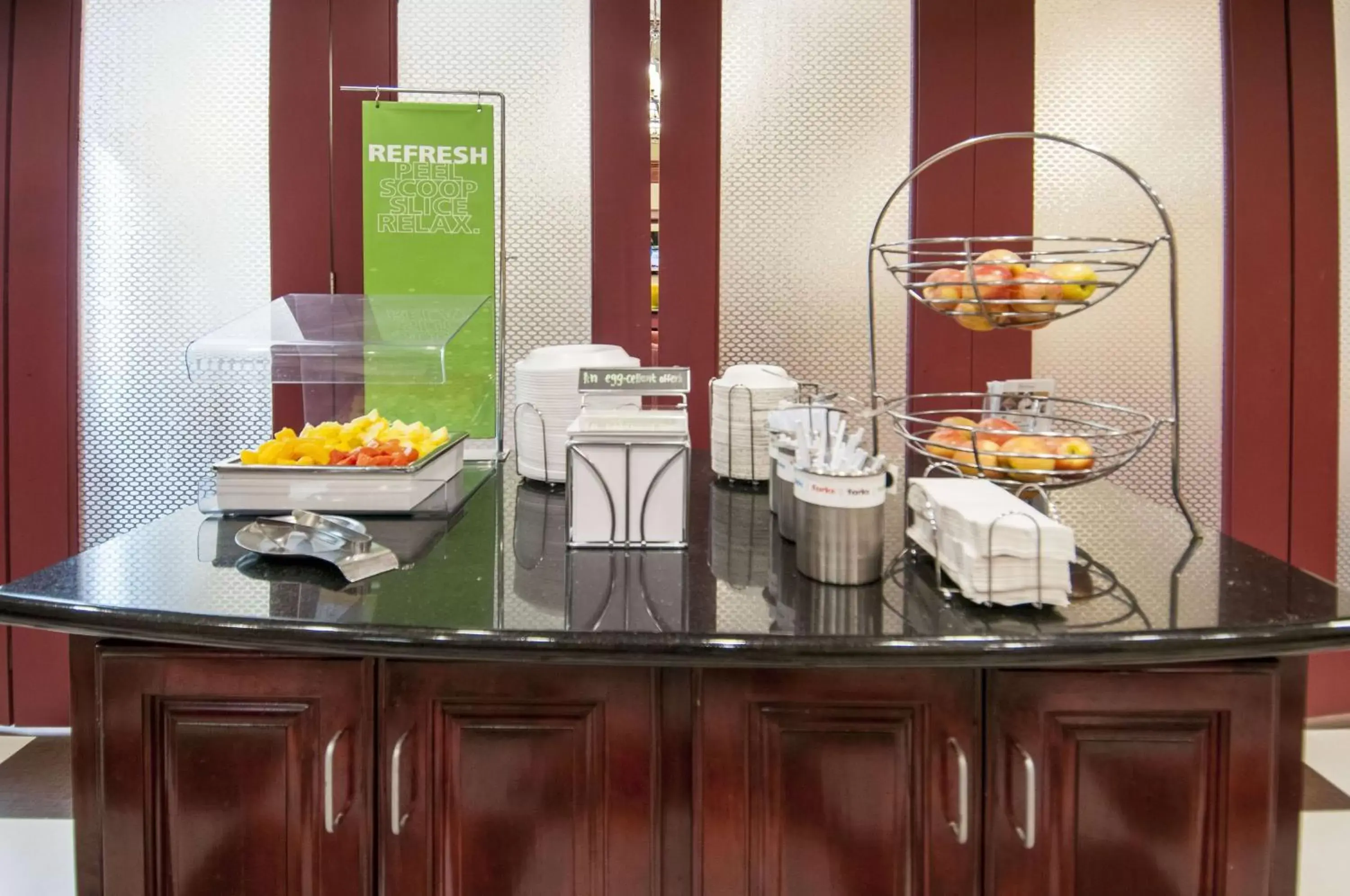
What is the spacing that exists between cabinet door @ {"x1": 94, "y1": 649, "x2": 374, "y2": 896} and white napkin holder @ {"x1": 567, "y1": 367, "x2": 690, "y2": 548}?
1.46ft

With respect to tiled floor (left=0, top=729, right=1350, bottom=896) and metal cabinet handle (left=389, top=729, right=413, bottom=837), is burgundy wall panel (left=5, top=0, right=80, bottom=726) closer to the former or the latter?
tiled floor (left=0, top=729, right=1350, bottom=896)

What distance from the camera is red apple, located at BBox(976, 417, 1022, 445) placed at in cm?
145

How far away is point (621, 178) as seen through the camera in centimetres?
302

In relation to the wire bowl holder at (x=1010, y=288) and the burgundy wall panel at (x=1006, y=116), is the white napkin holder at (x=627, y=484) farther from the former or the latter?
the burgundy wall panel at (x=1006, y=116)

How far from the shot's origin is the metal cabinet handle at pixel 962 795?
1.11 meters

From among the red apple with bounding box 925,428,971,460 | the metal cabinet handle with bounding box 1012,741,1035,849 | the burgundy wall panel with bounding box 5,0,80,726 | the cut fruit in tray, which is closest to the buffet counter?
the metal cabinet handle with bounding box 1012,741,1035,849

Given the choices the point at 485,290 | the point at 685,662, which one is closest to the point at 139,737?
the point at 685,662

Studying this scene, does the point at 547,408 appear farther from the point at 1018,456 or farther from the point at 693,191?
the point at 693,191

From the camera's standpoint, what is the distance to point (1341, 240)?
3006mm

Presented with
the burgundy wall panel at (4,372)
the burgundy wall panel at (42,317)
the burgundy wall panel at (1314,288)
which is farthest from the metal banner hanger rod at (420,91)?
the burgundy wall panel at (1314,288)

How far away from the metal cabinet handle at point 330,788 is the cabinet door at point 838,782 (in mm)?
459

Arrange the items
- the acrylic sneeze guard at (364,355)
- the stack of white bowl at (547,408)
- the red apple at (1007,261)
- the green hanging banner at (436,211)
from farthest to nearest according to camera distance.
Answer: the green hanging banner at (436,211), the stack of white bowl at (547,408), the acrylic sneeze guard at (364,355), the red apple at (1007,261)

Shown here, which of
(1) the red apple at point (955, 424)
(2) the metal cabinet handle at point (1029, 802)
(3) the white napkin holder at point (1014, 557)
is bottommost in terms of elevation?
(2) the metal cabinet handle at point (1029, 802)

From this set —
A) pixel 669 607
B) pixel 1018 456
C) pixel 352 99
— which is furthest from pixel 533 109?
pixel 669 607
